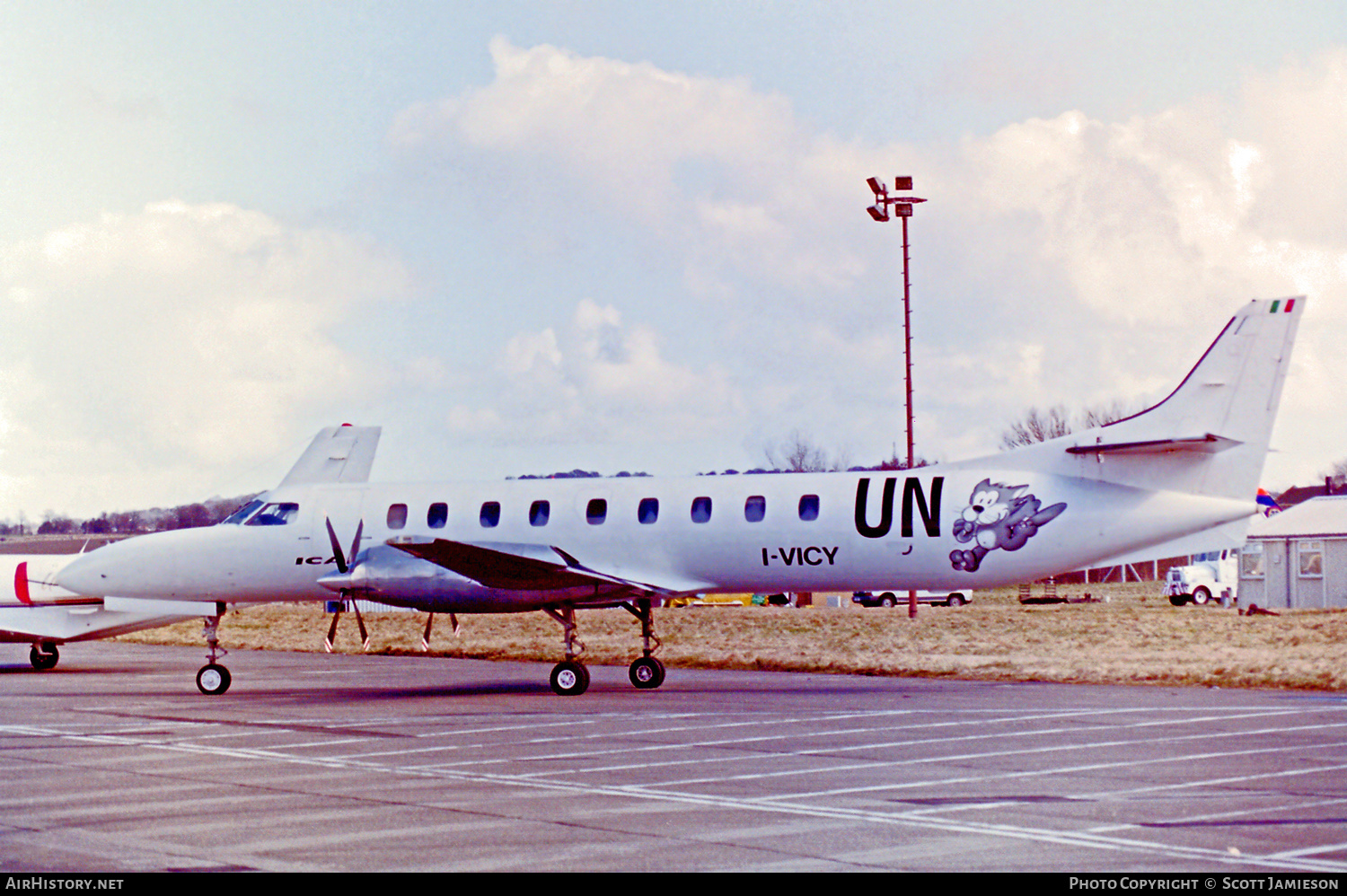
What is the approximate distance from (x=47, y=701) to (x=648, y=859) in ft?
59.6

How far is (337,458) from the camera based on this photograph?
29.7m

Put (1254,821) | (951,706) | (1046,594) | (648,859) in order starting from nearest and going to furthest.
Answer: (648,859), (1254,821), (951,706), (1046,594)

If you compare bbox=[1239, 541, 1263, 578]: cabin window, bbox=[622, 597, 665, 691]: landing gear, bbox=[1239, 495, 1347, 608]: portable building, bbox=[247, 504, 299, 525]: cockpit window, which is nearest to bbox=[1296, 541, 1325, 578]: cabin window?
bbox=[1239, 495, 1347, 608]: portable building

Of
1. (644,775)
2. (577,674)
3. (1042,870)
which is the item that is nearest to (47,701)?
(577,674)

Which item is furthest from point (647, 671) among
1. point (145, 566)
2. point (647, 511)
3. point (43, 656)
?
point (43, 656)

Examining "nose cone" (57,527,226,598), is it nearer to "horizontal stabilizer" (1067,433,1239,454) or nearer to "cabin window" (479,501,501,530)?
"cabin window" (479,501,501,530)

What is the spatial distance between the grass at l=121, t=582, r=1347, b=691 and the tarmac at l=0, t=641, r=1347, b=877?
15.6 feet

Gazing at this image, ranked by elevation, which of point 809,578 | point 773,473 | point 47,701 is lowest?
point 47,701

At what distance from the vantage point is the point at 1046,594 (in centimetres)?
6506

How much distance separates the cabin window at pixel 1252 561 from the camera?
165 feet

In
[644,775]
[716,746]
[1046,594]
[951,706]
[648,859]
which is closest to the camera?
[648,859]

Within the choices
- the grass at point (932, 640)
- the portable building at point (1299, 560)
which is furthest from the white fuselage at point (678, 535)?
the portable building at point (1299, 560)

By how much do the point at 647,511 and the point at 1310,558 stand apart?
32.7 m
